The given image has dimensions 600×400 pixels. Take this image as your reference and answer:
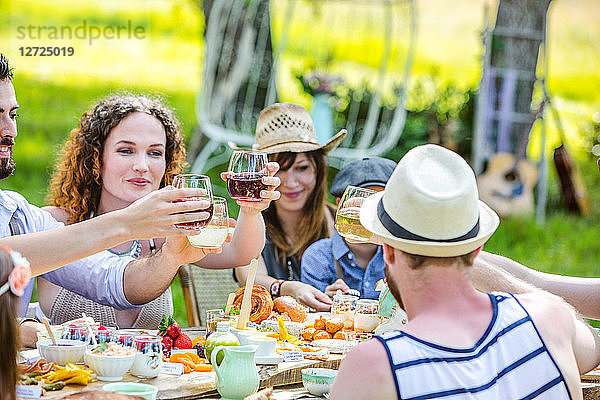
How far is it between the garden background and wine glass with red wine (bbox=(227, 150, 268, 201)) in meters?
4.37

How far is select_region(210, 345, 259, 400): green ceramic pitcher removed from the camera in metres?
2.47

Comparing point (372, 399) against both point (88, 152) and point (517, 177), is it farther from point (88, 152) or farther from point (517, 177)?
point (517, 177)

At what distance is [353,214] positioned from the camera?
10.4 ft

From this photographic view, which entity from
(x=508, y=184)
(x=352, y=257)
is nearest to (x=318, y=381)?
(x=352, y=257)

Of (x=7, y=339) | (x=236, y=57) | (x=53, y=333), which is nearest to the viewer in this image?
(x=7, y=339)

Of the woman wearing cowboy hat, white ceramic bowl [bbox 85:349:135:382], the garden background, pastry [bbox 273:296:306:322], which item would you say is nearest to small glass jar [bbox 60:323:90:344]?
white ceramic bowl [bbox 85:349:135:382]

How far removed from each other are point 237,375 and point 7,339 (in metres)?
0.85

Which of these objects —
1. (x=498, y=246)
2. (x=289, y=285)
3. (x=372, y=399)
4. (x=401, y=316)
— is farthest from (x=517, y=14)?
(x=372, y=399)

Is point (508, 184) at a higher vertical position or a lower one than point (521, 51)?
lower

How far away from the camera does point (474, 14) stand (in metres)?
11.0

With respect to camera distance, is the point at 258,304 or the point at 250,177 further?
the point at 258,304

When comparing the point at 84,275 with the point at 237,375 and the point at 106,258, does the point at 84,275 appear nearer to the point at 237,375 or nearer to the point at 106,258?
the point at 106,258

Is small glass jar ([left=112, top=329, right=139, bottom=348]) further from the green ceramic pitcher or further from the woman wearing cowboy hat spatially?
the woman wearing cowboy hat

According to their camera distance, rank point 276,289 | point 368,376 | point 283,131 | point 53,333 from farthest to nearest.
A: 1. point 283,131
2. point 276,289
3. point 53,333
4. point 368,376
